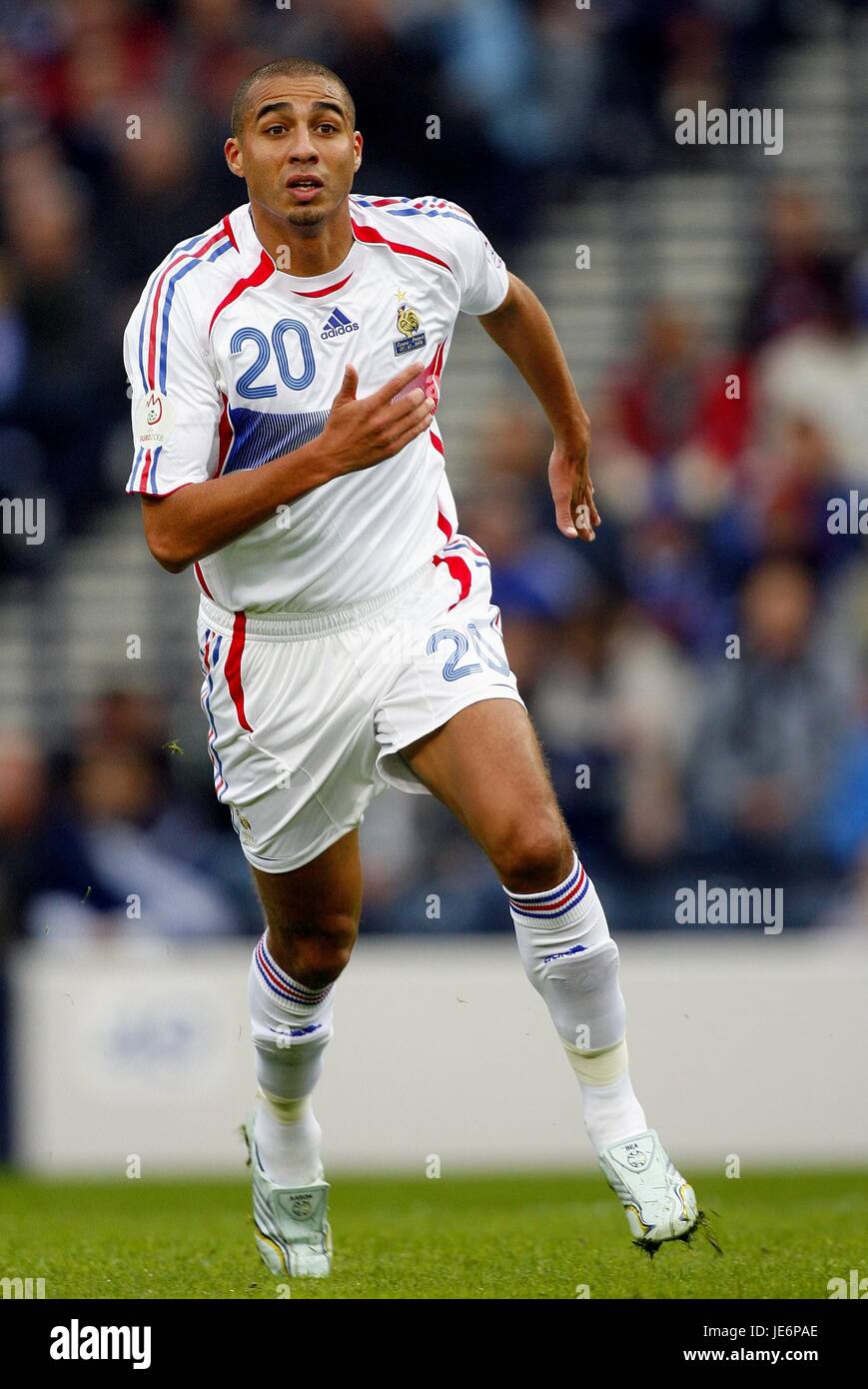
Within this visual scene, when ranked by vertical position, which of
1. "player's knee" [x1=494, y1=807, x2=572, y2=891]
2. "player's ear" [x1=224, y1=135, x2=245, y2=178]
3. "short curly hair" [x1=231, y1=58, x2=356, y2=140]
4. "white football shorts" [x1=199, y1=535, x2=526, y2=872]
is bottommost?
"player's knee" [x1=494, y1=807, x2=572, y2=891]

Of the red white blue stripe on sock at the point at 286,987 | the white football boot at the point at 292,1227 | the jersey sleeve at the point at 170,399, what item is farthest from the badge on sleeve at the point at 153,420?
the white football boot at the point at 292,1227

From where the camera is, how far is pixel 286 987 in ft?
21.5

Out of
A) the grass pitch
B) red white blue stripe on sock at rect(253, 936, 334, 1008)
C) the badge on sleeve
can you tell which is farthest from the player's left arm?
the grass pitch

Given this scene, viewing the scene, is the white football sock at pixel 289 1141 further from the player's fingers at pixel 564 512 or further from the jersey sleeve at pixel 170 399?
the jersey sleeve at pixel 170 399

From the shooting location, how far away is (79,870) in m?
10.6

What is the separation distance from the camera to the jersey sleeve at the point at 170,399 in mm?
5605

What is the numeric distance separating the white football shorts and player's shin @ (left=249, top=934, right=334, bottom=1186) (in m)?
0.47

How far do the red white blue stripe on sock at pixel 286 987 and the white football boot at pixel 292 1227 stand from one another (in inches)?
23.7

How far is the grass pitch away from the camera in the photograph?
5.84 metres

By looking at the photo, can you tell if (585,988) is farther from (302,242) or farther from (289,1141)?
(302,242)

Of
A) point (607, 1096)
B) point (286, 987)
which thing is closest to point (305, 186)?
point (286, 987)

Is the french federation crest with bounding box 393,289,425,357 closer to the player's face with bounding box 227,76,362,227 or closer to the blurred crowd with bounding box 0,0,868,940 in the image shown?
the player's face with bounding box 227,76,362,227
